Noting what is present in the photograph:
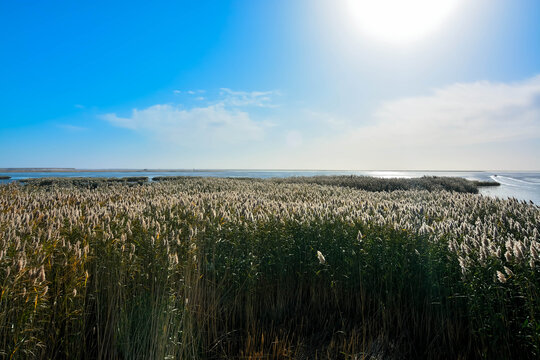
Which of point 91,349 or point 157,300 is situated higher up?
point 157,300

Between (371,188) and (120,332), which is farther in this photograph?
(371,188)

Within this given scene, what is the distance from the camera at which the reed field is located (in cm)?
329

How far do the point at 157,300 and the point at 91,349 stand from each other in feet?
4.03

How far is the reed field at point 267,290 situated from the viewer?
10.8 ft

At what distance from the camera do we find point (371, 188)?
24406 millimetres

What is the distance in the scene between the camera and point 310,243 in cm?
539

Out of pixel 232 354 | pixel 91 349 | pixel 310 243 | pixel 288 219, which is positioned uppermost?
pixel 288 219

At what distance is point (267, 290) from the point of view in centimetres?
541

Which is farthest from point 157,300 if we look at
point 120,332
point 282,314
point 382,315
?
point 382,315

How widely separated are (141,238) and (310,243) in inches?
121

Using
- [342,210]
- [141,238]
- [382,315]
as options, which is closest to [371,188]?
[342,210]

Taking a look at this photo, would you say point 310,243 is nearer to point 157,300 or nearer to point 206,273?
point 206,273

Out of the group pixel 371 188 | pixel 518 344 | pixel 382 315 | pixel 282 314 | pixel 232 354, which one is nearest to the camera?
pixel 518 344

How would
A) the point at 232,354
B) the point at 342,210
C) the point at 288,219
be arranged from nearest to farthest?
1. the point at 232,354
2. the point at 288,219
3. the point at 342,210
